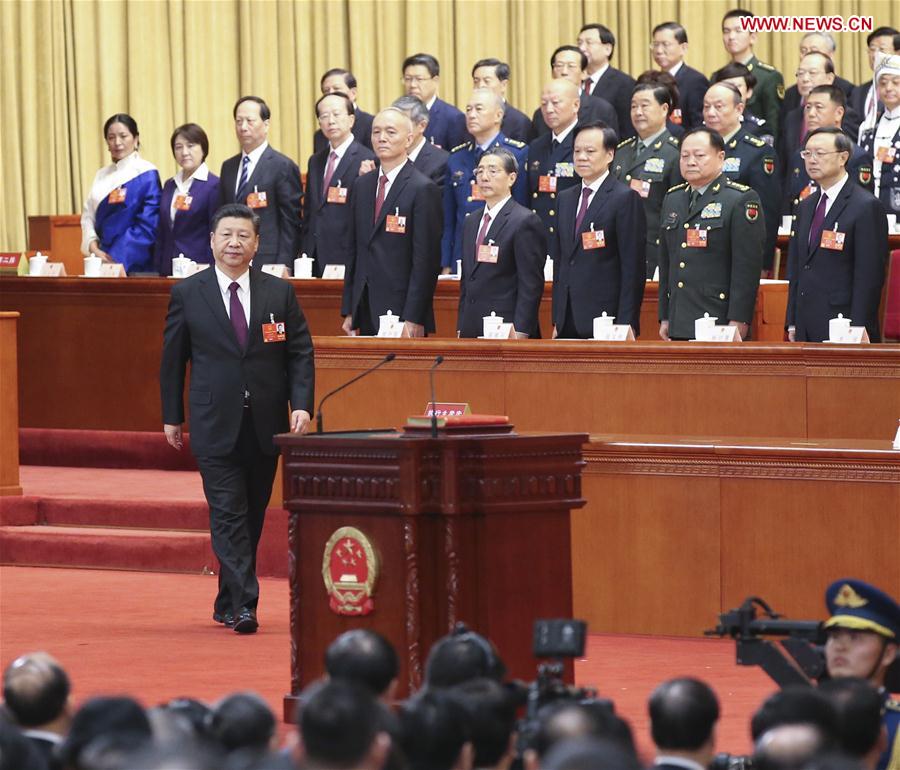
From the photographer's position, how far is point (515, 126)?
33.5 feet

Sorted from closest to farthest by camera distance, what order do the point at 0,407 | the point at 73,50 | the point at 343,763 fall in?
1. the point at 343,763
2. the point at 0,407
3. the point at 73,50

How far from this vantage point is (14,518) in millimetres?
8070

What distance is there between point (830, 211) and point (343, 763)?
18.8 feet

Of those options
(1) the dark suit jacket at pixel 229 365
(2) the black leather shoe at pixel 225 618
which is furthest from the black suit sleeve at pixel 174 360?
(2) the black leather shoe at pixel 225 618

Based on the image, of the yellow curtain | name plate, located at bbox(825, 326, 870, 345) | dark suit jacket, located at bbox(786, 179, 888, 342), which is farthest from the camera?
the yellow curtain

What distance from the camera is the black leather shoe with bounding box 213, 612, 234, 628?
630 centimetres

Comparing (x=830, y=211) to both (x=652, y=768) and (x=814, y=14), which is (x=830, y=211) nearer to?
(x=652, y=768)

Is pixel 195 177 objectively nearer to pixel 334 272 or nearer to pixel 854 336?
pixel 334 272

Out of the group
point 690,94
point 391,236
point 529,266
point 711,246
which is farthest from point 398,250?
point 690,94

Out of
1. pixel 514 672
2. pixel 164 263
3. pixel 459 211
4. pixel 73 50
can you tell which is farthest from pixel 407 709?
pixel 73 50

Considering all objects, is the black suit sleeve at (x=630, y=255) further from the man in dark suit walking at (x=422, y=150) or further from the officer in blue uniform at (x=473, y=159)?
the man in dark suit walking at (x=422, y=150)

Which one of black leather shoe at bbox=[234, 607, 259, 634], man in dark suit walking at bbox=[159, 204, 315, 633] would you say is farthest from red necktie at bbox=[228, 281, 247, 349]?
black leather shoe at bbox=[234, 607, 259, 634]

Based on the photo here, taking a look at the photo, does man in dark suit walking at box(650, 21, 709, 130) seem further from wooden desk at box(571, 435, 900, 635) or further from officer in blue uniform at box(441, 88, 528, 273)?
wooden desk at box(571, 435, 900, 635)

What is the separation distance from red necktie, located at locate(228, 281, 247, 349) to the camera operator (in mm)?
3692
